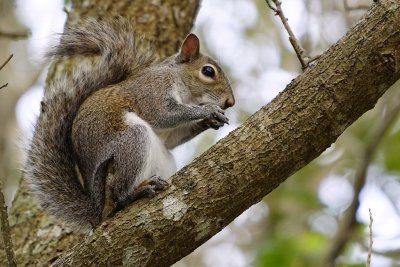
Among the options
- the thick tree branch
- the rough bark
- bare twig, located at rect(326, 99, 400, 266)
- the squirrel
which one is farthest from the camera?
the rough bark

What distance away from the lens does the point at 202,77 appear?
Answer: 12.3 feet

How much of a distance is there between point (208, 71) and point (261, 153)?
142cm

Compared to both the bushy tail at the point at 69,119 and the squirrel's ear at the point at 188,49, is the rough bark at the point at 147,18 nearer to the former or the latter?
the squirrel's ear at the point at 188,49

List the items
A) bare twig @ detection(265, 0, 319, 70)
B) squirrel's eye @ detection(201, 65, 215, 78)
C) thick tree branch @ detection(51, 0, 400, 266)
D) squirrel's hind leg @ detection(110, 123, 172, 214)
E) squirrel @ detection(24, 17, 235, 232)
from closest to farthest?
→ thick tree branch @ detection(51, 0, 400, 266)
bare twig @ detection(265, 0, 319, 70)
squirrel's hind leg @ detection(110, 123, 172, 214)
squirrel @ detection(24, 17, 235, 232)
squirrel's eye @ detection(201, 65, 215, 78)

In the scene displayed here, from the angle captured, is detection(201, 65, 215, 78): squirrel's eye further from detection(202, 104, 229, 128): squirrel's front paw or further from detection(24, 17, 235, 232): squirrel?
detection(202, 104, 229, 128): squirrel's front paw

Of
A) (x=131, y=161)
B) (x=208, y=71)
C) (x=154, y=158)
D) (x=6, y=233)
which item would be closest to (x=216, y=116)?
(x=154, y=158)

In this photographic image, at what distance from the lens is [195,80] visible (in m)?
3.76

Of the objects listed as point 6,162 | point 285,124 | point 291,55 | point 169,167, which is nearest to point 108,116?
point 169,167

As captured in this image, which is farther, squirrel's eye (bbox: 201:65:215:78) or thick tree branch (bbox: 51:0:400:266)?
squirrel's eye (bbox: 201:65:215:78)

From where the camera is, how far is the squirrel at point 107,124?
3.03 meters

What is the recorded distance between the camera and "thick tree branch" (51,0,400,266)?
7.75 feet

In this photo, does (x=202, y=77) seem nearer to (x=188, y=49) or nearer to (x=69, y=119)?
(x=188, y=49)

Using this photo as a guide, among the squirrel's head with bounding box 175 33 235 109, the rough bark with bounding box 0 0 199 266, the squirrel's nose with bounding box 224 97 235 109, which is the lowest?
the squirrel's nose with bounding box 224 97 235 109

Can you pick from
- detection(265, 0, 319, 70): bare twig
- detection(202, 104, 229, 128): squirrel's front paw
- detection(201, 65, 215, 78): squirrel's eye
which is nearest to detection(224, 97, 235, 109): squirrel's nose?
detection(201, 65, 215, 78): squirrel's eye
